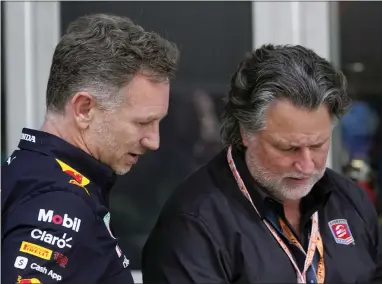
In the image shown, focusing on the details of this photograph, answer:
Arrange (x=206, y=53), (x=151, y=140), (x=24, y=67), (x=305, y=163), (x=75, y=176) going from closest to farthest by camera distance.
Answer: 1. (x=75, y=176)
2. (x=151, y=140)
3. (x=305, y=163)
4. (x=24, y=67)
5. (x=206, y=53)

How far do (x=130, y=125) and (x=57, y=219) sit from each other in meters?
0.30

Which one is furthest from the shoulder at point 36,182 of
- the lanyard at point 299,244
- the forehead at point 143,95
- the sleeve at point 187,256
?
the lanyard at point 299,244

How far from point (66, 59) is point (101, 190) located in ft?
0.98

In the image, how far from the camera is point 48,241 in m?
1.46

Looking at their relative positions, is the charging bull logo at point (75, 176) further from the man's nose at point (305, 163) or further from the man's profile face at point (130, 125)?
the man's nose at point (305, 163)

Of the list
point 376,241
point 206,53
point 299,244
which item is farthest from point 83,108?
point 206,53

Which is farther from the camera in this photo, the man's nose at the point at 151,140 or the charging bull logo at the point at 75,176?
the man's nose at the point at 151,140

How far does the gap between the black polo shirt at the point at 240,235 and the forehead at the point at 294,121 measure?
0.15m

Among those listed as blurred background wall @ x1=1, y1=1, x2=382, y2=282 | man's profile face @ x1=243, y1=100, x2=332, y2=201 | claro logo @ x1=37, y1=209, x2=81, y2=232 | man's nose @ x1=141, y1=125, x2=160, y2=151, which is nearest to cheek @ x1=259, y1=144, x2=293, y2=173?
man's profile face @ x1=243, y1=100, x2=332, y2=201

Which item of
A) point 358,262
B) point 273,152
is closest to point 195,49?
point 273,152

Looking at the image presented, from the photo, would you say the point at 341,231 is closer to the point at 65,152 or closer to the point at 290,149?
the point at 290,149

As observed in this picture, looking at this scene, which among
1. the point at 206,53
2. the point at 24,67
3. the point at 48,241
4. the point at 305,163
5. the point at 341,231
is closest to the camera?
the point at 48,241

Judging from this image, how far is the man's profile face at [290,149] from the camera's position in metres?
1.81

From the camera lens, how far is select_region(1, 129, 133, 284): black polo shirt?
1460 mm
